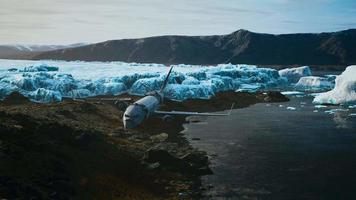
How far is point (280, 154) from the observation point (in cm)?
5350

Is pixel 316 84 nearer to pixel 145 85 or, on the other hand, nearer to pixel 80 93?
pixel 145 85

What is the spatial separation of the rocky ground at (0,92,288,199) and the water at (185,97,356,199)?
3641 mm

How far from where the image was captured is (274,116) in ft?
285

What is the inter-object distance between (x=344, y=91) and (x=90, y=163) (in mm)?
77620

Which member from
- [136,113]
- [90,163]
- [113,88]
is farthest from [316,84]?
[90,163]

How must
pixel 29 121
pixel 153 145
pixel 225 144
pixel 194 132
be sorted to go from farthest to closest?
1. pixel 194 132
2. pixel 225 144
3. pixel 153 145
4. pixel 29 121

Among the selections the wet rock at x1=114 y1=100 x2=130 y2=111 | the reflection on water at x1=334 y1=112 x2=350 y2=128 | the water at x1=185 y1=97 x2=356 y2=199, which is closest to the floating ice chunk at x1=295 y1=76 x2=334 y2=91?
the reflection on water at x1=334 y1=112 x2=350 y2=128

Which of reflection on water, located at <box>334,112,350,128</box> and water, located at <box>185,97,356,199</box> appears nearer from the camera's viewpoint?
water, located at <box>185,97,356,199</box>

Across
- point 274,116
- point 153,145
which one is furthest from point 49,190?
point 274,116

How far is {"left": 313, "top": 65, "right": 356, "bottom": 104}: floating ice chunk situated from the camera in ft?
331

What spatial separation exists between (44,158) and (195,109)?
58761mm

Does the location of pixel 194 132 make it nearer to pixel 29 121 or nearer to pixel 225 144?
pixel 225 144

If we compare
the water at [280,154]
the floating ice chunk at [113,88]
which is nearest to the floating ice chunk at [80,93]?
the floating ice chunk at [113,88]

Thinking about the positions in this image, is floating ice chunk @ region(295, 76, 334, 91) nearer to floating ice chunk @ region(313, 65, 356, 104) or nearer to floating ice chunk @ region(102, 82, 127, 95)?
floating ice chunk @ region(313, 65, 356, 104)
